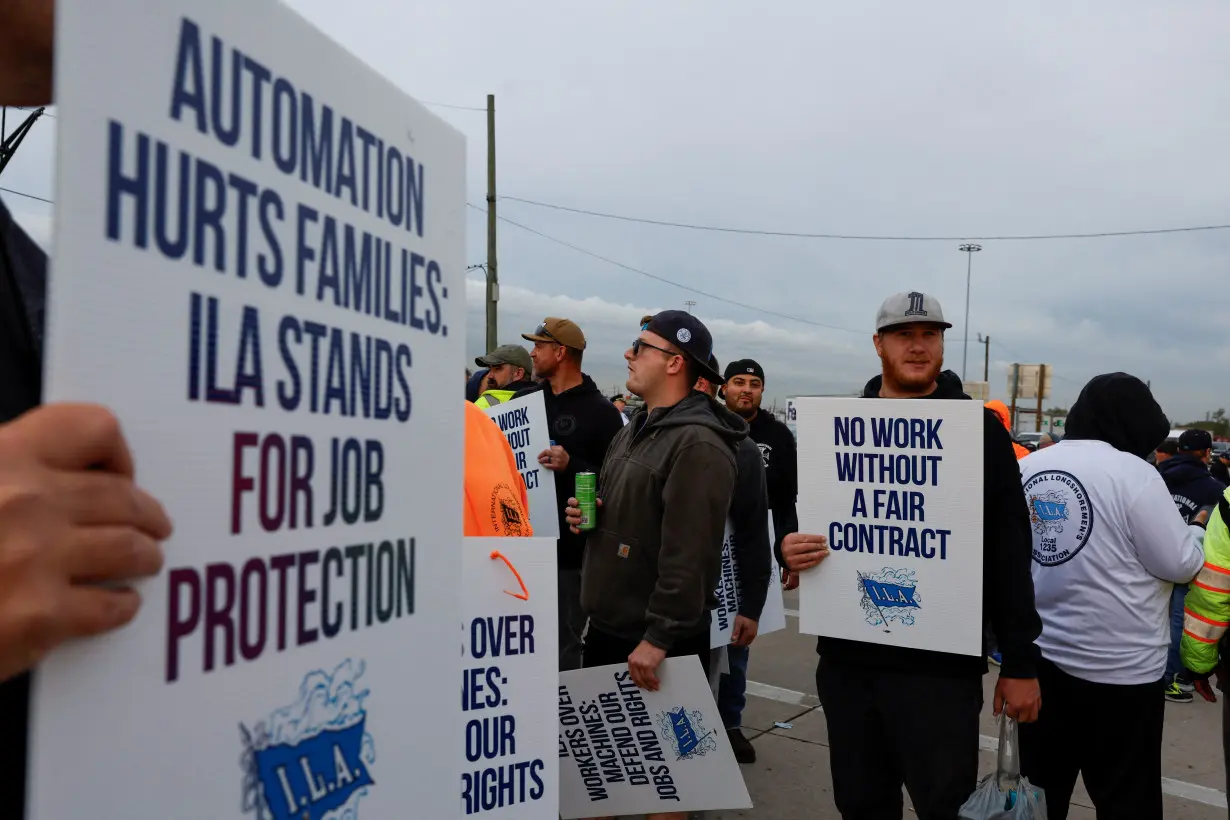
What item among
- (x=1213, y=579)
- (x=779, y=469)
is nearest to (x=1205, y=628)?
(x=1213, y=579)

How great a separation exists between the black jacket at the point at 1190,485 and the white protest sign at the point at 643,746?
510 centimetres

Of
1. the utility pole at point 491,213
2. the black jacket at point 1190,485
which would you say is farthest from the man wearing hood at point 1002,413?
the utility pole at point 491,213

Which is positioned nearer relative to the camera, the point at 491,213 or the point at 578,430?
the point at 578,430

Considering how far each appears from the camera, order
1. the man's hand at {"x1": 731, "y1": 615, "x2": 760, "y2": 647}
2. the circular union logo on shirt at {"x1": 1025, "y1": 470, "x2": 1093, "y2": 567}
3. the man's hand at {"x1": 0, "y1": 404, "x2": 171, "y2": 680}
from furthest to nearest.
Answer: the man's hand at {"x1": 731, "y1": 615, "x2": 760, "y2": 647}, the circular union logo on shirt at {"x1": 1025, "y1": 470, "x2": 1093, "y2": 567}, the man's hand at {"x1": 0, "y1": 404, "x2": 171, "y2": 680}

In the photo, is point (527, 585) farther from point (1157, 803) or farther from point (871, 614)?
point (1157, 803)

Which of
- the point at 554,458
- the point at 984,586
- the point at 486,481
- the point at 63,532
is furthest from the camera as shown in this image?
the point at 554,458

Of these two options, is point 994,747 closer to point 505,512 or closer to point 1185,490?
point 1185,490

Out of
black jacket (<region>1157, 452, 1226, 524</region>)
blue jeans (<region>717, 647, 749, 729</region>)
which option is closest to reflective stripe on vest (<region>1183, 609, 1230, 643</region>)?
blue jeans (<region>717, 647, 749, 729</region>)

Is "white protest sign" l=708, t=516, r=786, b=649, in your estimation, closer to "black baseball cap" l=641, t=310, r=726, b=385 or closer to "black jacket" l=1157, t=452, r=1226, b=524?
"black baseball cap" l=641, t=310, r=726, b=385

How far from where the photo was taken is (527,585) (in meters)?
2.00

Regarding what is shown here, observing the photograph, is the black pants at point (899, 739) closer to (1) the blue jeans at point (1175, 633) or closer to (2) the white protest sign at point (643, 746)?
(2) the white protest sign at point (643, 746)

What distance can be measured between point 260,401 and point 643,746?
7.58 ft

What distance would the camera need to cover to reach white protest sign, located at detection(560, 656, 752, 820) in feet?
8.96

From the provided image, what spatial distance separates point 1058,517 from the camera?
9.55 ft
